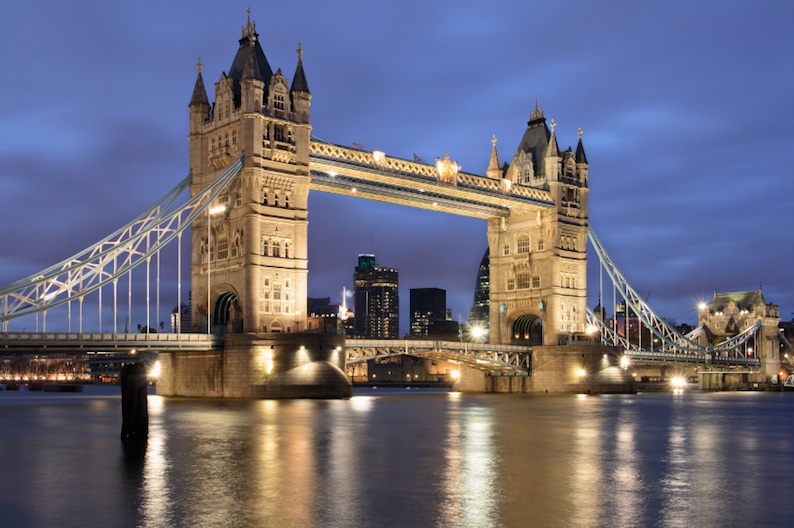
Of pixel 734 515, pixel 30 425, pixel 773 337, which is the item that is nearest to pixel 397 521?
pixel 734 515

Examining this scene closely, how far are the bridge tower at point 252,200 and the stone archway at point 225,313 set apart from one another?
9 cm

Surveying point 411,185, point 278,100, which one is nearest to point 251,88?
point 278,100

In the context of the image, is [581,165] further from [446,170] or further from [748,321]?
[748,321]

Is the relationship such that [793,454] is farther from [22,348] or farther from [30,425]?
[22,348]

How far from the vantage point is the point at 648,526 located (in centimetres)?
1881

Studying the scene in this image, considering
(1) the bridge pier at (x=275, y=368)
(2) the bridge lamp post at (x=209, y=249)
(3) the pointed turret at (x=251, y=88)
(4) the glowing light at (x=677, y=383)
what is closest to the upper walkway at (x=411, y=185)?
(3) the pointed turret at (x=251, y=88)

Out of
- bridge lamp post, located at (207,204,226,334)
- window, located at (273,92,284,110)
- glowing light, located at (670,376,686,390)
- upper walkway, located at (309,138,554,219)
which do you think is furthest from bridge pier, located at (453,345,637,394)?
glowing light, located at (670,376,686,390)

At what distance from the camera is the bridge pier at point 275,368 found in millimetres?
74938

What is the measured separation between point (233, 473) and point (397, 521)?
7865 mm

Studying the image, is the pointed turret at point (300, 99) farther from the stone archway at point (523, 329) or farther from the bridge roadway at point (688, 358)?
the bridge roadway at point (688, 358)

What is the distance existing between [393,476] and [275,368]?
50405 mm

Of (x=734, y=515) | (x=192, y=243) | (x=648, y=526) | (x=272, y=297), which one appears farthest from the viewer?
(x=192, y=243)

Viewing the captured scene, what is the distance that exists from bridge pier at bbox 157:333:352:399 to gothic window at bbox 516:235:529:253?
35300 millimetres

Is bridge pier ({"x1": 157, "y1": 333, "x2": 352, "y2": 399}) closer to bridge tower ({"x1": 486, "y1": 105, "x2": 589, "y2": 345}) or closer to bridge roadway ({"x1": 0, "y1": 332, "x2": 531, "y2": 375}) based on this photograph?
bridge roadway ({"x1": 0, "y1": 332, "x2": 531, "y2": 375})
